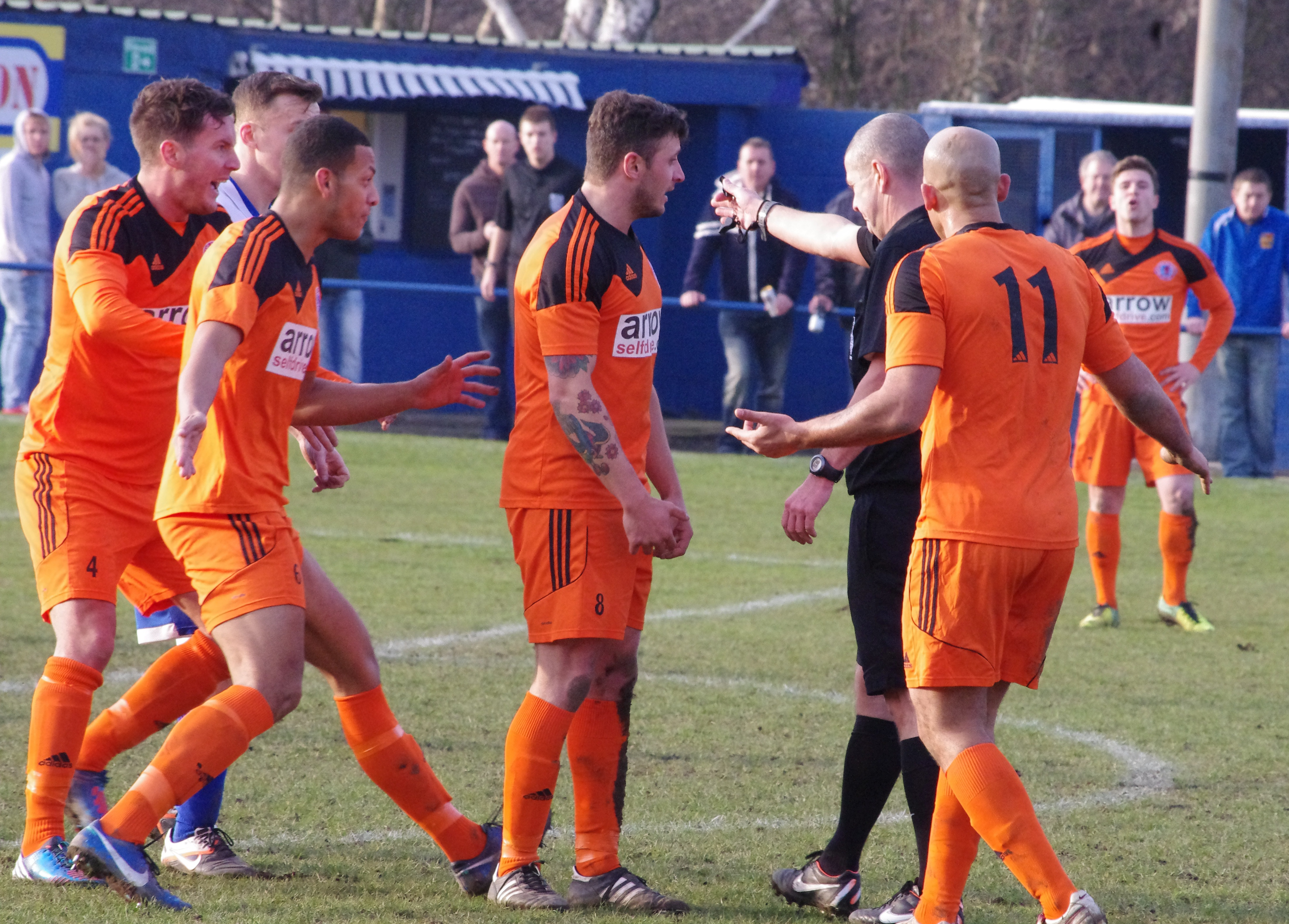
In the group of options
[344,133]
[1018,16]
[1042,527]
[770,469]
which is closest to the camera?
[1042,527]

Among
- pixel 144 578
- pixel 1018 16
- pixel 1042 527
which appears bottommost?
pixel 144 578

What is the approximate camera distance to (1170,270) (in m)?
8.88

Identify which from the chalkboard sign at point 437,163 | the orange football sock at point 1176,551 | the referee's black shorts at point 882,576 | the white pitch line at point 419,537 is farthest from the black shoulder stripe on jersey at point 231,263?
the chalkboard sign at point 437,163

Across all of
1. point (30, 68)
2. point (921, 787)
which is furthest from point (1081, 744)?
point (30, 68)

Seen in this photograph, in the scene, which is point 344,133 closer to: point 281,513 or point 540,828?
point 281,513

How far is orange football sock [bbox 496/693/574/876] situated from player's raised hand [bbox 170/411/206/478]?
3.54 ft

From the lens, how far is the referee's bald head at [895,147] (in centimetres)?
447

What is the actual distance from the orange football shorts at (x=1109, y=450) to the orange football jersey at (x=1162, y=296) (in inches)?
17.8

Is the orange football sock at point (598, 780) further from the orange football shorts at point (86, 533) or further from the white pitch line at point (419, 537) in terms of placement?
the white pitch line at point (419, 537)

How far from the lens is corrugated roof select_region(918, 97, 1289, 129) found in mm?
16422

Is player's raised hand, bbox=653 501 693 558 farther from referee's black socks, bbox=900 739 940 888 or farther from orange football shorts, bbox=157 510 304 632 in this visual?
orange football shorts, bbox=157 510 304 632

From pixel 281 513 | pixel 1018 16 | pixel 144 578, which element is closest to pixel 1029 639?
pixel 281 513

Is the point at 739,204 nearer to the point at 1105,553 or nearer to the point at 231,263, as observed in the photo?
the point at 231,263

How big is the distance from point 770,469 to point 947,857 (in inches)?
359
